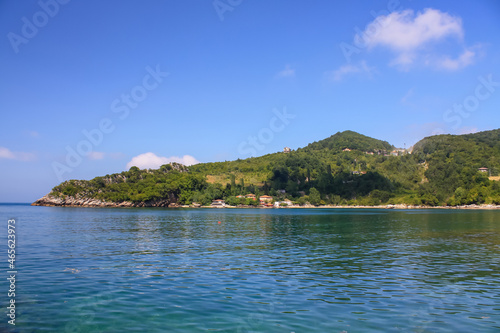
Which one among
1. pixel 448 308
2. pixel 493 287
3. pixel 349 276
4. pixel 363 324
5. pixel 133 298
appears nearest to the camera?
pixel 363 324

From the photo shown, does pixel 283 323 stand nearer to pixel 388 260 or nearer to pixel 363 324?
pixel 363 324

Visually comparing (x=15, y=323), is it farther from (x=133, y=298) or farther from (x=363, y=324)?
(x=363, y=324)

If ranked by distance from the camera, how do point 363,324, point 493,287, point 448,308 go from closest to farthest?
point 363,324, point 448,308, point 493,287

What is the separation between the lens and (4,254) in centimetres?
3058

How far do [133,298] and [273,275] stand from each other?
9.04 m

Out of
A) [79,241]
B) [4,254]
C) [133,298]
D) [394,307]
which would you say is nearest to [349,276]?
[394,307]

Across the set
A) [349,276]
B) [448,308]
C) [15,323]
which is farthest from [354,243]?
[15,323]

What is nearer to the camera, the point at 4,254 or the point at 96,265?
the point at 96,265

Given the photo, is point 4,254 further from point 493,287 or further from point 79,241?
point 493,287

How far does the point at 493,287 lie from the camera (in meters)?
19.9

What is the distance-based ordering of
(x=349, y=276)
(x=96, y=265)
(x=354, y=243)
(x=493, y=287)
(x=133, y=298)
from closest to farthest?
(x=133, y=298) → (x=493, y=287) → (x=349, y=276) → (x=96, y=265) → (x=354, y=243)

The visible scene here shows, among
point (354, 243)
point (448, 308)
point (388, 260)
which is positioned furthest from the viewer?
point (354, 243)

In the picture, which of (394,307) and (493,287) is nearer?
(394,307)

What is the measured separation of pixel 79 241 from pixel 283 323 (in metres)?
34.3
